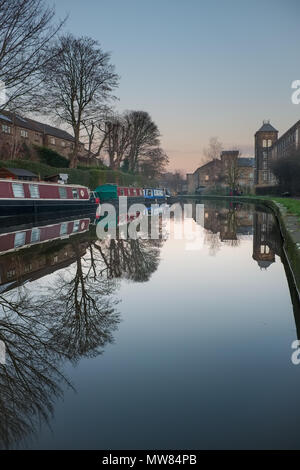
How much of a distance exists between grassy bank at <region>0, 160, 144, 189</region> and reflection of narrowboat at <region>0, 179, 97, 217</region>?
2659 mm

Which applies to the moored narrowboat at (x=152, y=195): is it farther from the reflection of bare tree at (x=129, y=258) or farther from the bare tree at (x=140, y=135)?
the reflection of bare tree at (x=129, y=258)

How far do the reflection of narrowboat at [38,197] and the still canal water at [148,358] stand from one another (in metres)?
9.05

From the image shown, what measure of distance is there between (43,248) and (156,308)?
191 inches

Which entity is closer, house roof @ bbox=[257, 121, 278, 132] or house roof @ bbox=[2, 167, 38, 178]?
house roof @ bbox=[2, 167, 38, 178]

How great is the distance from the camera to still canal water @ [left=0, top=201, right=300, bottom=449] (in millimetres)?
2115

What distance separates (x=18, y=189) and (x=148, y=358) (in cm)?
1381

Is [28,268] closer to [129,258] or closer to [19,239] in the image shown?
[129,258]

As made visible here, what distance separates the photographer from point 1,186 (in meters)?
14.5

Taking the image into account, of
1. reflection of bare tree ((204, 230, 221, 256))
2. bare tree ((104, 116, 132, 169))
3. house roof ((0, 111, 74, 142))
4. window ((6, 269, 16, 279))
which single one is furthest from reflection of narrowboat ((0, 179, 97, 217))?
bare tree ((104, 116, 132, 169))

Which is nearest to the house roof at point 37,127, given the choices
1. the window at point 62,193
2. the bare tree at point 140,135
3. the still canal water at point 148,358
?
the bare tree at point 140,135

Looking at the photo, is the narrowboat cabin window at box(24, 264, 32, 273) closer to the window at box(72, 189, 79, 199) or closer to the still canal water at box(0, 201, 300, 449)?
the still canal water at box(0, 201, 300, 449)

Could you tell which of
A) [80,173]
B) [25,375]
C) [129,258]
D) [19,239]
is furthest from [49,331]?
[80,173]
